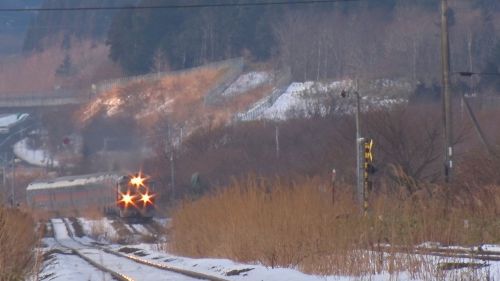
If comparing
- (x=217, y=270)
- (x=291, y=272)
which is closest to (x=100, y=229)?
(x=217, y=270)

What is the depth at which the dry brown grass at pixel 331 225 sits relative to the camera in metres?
18.4

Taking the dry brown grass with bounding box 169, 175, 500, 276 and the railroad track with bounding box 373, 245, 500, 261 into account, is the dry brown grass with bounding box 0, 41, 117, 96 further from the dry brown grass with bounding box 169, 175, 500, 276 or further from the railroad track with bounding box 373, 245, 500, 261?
the railroad track with bounding box 373, 245, 500, 261

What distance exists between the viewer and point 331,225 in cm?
2012

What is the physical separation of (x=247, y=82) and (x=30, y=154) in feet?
69.5

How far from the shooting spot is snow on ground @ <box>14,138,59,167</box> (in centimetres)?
10106

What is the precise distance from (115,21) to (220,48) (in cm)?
860

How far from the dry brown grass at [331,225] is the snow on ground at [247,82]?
227 ft

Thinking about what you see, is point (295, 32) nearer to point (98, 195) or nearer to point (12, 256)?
point (98, 195)

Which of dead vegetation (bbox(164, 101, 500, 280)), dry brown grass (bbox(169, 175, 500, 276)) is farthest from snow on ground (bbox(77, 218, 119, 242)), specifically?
dry brown grass (bbox(169, 175, 500, 276))

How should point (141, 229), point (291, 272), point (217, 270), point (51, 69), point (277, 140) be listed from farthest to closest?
point (51, 69)
point (277, 140)
point (141, 229)
point (217, 270)
point (291, 272)

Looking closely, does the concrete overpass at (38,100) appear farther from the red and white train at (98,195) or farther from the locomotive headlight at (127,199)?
the locomotive headlight at (127,199)

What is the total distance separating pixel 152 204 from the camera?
56.9m

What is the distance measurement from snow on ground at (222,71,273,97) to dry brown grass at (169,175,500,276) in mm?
69135

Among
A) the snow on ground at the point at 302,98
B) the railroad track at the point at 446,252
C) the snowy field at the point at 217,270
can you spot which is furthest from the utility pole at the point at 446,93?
the snow on ground at the point at 302,98
